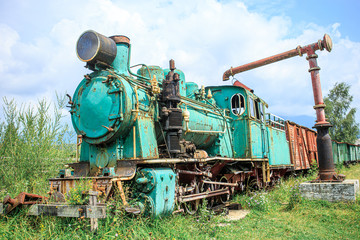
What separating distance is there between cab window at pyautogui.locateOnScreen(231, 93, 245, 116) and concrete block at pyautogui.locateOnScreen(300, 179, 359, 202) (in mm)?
2838

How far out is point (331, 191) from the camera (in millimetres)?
7555

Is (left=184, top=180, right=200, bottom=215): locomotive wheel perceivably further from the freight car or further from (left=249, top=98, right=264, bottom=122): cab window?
(left=249, top=98, right=264, bottom=122): cab window

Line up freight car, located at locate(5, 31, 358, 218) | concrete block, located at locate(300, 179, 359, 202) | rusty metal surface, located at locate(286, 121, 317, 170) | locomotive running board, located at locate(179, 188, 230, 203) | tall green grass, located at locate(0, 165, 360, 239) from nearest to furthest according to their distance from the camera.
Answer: tall green grass, located at locate(0, 165, 360, 239) → freight car, located at locate(5, 31, 358, 218) → locomotive running board, located at locate(179, 188, 230, 203) → concrete block, located at locate(300, 179, 359, 202) → rusty metal surface, located at locate(286, 121, 317, 170)

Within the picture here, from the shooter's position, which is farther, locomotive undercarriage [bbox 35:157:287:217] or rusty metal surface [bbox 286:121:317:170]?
rusty metal surface [bbox 286:121:317:170]

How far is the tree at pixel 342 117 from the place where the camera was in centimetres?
3631

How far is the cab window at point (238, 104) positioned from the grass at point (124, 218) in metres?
2.73

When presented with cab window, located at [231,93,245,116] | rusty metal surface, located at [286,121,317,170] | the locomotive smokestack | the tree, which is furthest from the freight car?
the tree

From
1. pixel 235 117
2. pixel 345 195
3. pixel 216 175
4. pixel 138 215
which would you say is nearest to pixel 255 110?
pixel 235 117

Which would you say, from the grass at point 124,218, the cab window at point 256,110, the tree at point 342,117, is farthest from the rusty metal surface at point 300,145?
the tree at point 342,117

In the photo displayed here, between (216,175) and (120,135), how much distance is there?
136 inches

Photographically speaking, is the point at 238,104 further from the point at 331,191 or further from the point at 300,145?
the point at 300,145

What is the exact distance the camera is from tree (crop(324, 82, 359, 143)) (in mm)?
36312

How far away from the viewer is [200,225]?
5.40m

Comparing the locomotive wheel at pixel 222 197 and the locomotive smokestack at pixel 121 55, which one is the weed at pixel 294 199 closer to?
the locomotive wheel at pixel 222 197
